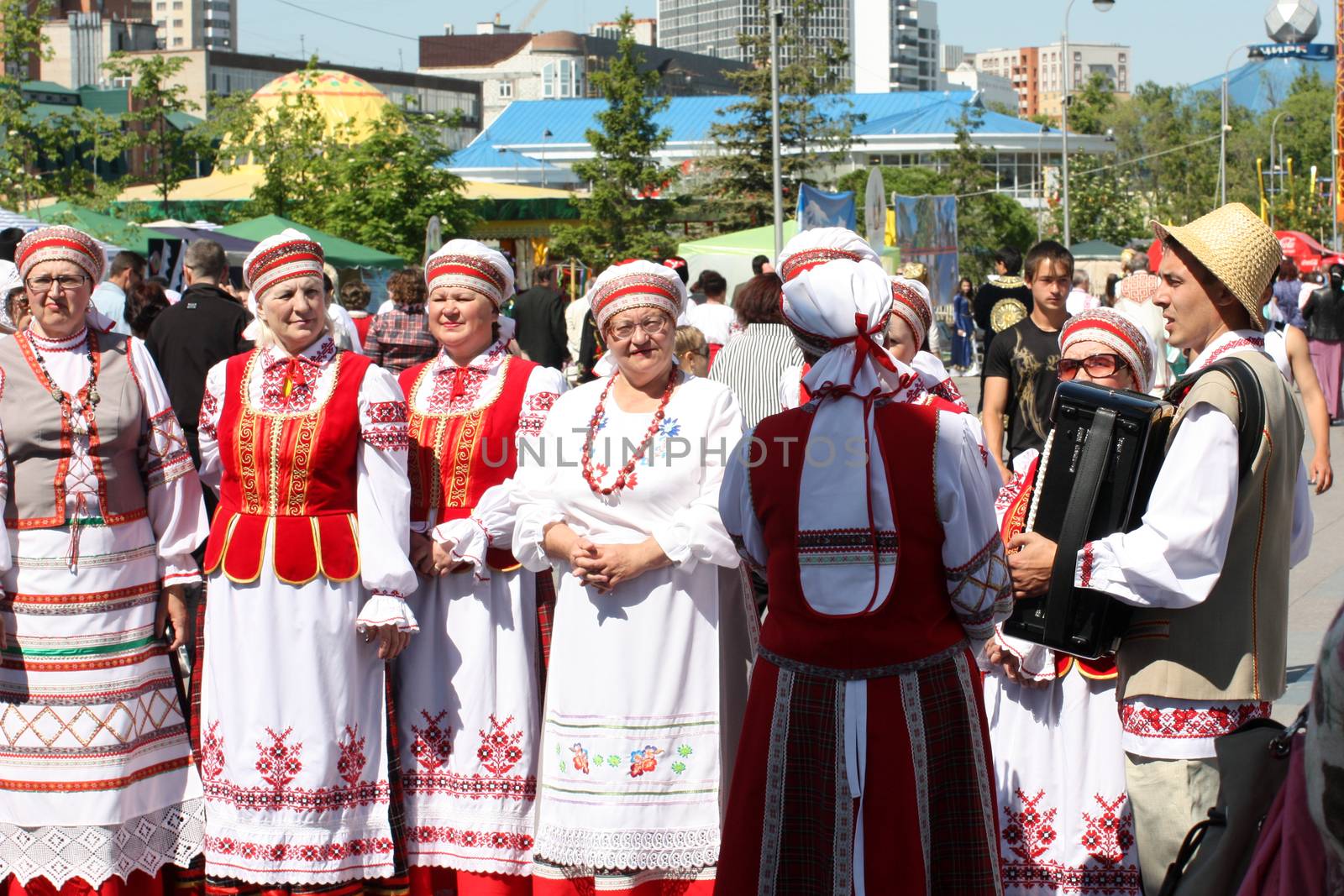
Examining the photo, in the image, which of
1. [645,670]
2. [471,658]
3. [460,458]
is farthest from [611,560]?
[460,458]

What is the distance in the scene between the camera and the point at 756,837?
12.0 ft

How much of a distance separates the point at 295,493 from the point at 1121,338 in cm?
258

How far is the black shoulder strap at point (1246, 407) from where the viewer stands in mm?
3539

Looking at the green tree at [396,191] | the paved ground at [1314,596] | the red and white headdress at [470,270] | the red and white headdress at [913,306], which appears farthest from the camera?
the green tree at [396,191]

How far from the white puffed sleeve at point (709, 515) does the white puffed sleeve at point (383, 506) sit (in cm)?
82

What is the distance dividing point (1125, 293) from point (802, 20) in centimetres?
3644

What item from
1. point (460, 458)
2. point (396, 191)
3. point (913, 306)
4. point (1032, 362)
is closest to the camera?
point (460, 458)

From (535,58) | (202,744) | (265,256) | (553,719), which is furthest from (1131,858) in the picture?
(535,58)

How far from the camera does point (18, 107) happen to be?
19.9 metres

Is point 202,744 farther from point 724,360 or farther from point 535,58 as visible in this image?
point 535,58

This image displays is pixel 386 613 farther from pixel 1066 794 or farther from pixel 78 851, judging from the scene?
pixel 1066 794

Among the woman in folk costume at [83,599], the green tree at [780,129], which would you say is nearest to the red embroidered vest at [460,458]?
the woman in folk costume at [83,599]

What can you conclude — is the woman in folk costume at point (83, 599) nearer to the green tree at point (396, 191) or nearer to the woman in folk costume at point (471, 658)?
the woman in folk costume at point (471, 658)

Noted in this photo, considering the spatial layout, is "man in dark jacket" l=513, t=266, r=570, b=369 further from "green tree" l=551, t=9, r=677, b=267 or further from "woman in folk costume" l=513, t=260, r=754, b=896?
"green tree" l=551, t=9, r=677, b=267
